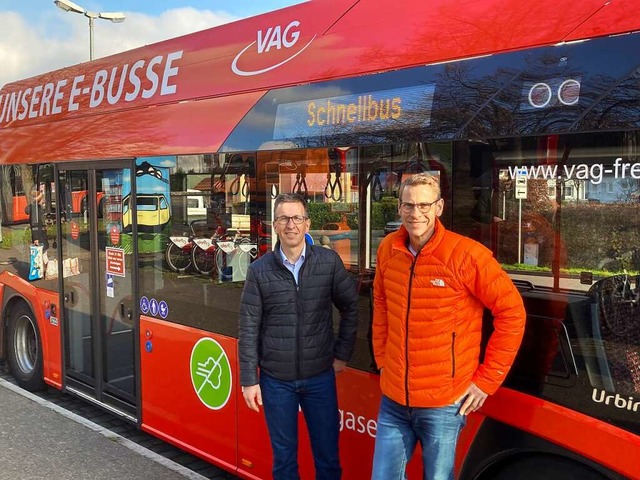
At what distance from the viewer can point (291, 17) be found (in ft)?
12.2

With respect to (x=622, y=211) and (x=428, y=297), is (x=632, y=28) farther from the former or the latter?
(x=428, y=297)

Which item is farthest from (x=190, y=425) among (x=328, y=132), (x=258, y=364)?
(x=328, y=132)

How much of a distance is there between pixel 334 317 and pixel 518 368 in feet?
3.70

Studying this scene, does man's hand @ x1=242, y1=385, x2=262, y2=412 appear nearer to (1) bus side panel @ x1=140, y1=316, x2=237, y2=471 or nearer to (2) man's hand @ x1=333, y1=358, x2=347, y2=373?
(2) man's hand @ x1=333, y1=358, x2=347, y2=373

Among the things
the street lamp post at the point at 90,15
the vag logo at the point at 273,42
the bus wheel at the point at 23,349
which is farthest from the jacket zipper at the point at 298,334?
the street lamp post at the point at 90,15

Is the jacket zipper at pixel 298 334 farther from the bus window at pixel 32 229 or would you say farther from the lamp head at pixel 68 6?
the lamp head at pixel 68 6

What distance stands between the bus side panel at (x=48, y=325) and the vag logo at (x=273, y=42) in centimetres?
307

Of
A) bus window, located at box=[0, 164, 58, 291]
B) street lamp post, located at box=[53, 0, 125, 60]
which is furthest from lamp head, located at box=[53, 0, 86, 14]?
bus window, located at box=[0, 164, 58, 291]

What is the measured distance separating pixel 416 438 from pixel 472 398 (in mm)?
378

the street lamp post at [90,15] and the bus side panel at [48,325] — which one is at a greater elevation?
the street lamp post at [90,15]

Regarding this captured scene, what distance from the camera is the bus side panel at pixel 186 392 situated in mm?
4059

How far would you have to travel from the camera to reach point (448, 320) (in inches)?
96.0

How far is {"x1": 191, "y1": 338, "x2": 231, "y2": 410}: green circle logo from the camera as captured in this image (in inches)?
159

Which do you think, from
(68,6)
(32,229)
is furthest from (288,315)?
(68,6)
